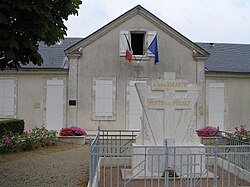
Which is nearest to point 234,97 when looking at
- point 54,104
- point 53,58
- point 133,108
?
point 133,108

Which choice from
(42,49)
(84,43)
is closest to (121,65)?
(84,43)

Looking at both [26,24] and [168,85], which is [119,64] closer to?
[168,85]

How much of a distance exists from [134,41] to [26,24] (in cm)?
1141

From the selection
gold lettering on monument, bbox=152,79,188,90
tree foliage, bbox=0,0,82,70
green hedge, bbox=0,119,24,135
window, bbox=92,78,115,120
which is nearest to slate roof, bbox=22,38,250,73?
window, bbox=92,78,115,120

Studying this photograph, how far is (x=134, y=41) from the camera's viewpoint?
17.3 metres

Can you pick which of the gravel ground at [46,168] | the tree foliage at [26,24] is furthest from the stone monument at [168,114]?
the tree foliage at [26,24]

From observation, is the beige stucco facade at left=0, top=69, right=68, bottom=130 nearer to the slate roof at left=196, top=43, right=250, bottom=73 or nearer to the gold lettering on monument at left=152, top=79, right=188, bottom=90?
the slate roof at left=196, top=43, right=250, bottom=73

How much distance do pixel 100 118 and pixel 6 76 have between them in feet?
16.3

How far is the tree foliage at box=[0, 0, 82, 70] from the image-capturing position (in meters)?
5.93

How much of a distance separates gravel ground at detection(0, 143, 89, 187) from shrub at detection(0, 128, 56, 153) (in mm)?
420

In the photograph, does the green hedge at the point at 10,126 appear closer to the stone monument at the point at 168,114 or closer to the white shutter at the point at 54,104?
the white shutter at the point at 54,104

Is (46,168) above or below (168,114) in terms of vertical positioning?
below

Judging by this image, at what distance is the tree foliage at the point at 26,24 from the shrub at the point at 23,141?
498 cm

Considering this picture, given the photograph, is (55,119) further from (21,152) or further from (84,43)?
(21,152)
